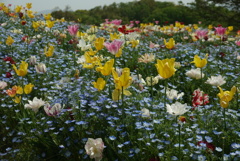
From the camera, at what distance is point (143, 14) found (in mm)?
33000

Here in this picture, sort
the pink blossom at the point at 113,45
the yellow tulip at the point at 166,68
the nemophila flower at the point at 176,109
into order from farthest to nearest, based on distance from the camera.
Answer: the pink blossom at the point at 113,45 → the yellow tulip at the point at 166,68 → the nemophila flower at the point at 176,109

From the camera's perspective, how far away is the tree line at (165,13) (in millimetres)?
16078

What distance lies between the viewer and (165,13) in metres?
29.8

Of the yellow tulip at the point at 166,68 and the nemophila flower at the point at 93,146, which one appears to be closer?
the nemophila flower at the point at 93,146

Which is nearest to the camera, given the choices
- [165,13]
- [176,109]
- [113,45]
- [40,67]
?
[176,109]

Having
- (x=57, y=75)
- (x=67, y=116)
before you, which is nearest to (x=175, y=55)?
(x=57, y=75)

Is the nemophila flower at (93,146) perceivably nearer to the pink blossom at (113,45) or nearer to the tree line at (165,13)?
the pink blossom at (113,45)

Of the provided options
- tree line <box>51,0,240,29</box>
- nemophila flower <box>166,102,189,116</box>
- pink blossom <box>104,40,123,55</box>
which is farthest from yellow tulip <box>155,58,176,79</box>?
tree line <box>51,0,240,29</box>

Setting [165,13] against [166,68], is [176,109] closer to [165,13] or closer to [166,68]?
[166,68]

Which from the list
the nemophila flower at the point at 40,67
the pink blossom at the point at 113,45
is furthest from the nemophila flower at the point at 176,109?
the nemophila flower at the point at 40,67

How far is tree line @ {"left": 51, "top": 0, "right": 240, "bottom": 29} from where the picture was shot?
52.7 feet

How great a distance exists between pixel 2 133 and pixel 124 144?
1.82 metres

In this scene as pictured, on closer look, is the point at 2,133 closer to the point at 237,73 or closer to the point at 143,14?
the point at 237,73

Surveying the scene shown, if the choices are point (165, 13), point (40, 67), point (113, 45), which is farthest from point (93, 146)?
point (165, 13)
